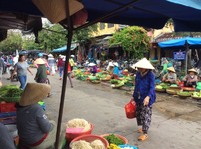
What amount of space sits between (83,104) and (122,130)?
3333 mm

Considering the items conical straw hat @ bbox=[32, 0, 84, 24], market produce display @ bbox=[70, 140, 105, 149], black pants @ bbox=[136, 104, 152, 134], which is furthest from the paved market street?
conical straw hat @ bbox=[32, 0, 84, 24]

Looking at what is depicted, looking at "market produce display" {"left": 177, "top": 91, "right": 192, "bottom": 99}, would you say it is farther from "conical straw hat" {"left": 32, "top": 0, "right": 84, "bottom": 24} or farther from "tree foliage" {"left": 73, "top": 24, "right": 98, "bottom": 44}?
"tree foliage" {"left": 73, "top": 24, "right": 98, "bottom": 44}

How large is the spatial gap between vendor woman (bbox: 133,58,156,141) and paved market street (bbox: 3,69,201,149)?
453mm

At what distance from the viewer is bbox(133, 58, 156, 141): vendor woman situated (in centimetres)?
532

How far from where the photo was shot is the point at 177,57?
581 inches

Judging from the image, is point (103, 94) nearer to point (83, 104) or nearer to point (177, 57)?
point (83, 104)

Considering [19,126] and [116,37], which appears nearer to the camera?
[19,126]

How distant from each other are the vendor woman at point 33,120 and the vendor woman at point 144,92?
97.3 inches

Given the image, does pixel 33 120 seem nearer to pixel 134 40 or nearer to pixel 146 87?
pixel 146 87

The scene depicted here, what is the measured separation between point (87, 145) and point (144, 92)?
2072 millimetres

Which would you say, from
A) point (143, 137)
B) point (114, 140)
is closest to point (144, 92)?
point (143, 137)

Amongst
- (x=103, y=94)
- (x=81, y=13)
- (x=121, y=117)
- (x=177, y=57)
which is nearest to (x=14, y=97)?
(x=81, y=13)

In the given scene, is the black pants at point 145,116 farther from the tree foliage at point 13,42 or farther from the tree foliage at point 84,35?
the tree foliage at point 13,42

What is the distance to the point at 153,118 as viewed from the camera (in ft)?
24.2
